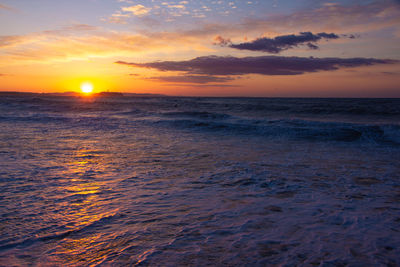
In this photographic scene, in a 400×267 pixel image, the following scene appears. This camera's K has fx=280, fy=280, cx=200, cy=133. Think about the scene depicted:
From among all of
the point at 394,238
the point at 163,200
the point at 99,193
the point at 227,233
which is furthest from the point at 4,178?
the point at 394,238

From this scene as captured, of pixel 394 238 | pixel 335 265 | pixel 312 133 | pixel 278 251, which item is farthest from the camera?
pixel 312 133

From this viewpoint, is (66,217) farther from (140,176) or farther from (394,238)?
(394,238)

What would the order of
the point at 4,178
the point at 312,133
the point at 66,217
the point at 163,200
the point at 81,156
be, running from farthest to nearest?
the point at 312,133
the point at 81,156
the point at 4,178
the point at 163,200
the point at 66,217

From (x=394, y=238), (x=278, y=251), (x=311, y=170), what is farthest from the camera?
(x=311, y=170)

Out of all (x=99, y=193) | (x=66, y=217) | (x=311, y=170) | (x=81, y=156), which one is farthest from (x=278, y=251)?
(x=81, y=156)

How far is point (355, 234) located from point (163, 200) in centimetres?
292

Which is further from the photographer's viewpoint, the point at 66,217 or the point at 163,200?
the point at 163,200

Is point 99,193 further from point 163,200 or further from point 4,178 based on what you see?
point 4,178

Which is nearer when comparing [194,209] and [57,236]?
[57,236]

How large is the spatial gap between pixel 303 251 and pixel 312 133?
13.1 meters

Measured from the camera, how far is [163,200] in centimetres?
483

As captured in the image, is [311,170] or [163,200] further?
[311,170]

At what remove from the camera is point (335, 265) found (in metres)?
3.00

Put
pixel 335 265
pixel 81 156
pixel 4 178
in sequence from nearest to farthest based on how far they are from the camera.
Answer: pixel 335 265
pixel 4 178
pixel 81 156
